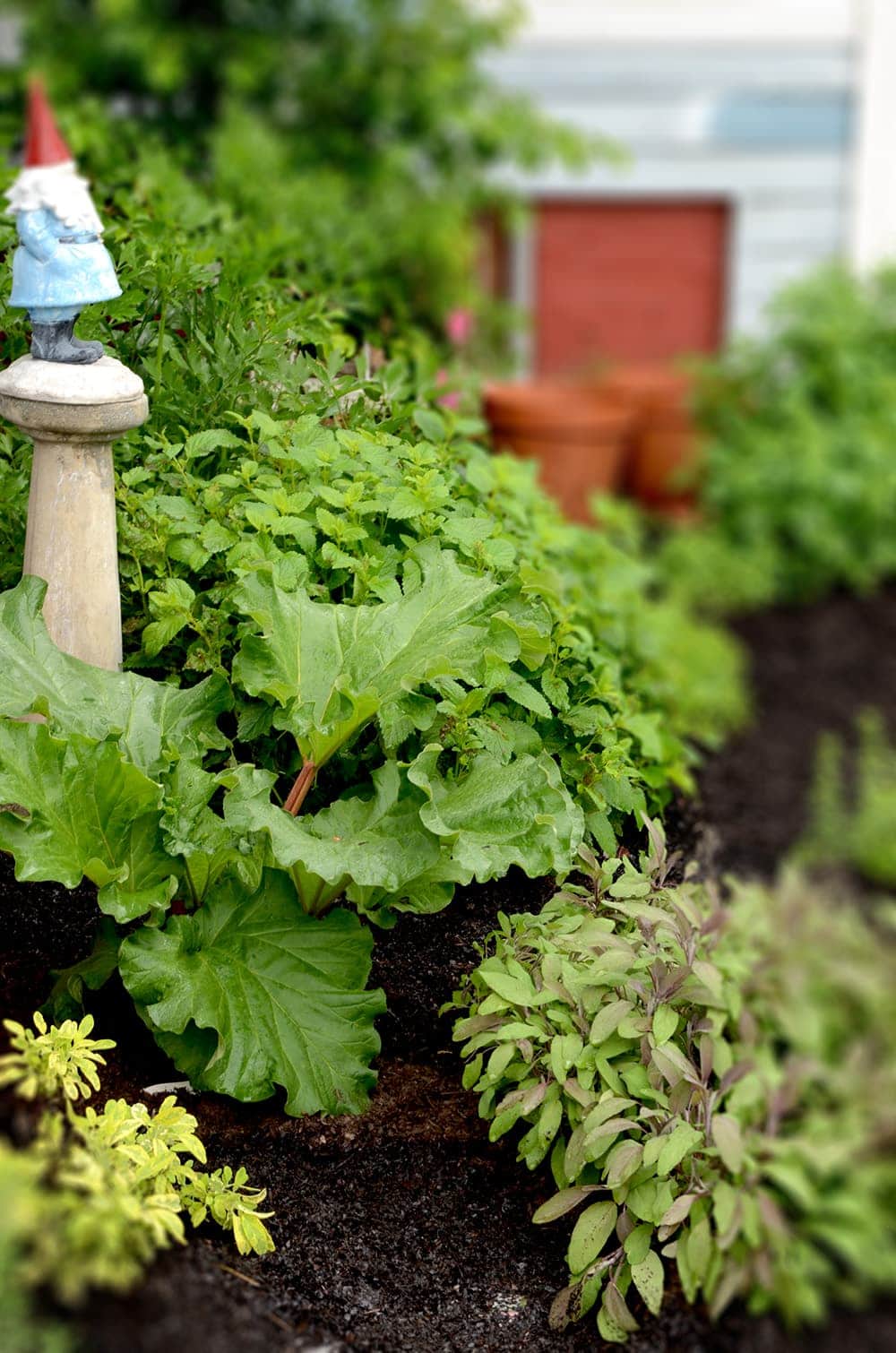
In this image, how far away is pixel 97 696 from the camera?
2.82 meters

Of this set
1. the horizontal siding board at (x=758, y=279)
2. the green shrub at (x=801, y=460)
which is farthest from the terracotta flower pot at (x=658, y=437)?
the horizontal siding board at (x=758, y=279)

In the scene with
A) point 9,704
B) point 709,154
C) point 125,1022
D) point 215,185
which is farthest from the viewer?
point 709,154

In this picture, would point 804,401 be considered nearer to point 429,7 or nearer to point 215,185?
point 429,7

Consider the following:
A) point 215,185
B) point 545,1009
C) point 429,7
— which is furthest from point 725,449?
point 545,1009

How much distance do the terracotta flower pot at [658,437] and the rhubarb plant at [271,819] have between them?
20.6ft

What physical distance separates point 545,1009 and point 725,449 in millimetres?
6441

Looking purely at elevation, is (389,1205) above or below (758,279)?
below

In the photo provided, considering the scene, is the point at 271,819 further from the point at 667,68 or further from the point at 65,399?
the point at 667,68

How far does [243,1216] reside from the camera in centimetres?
256

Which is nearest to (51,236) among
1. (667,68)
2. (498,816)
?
(498,816)

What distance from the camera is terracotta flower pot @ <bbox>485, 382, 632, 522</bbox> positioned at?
8062 mm

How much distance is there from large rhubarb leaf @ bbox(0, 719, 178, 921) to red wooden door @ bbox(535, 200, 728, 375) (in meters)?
8.52

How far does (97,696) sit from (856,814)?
4250 mm

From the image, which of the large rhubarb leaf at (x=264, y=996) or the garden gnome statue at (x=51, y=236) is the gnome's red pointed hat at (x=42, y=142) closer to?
the garden gnome statue at (x=51, y=236)
